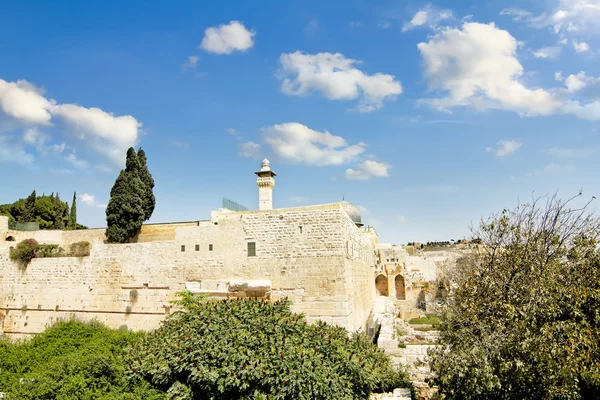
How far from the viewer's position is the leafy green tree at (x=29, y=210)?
33.2m

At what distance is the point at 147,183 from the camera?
2127 cm

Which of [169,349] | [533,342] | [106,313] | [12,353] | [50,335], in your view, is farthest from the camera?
[106,313]

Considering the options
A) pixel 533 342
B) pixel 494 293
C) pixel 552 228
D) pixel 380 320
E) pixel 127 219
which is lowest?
pixel 380 320

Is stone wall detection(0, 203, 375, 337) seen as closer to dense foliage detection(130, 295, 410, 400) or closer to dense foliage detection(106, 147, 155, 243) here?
dense foliage detection(130, 295, 410, 400)

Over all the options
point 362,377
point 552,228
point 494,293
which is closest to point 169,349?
point 362,377

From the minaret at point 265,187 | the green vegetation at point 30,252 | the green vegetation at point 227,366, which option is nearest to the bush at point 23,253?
the green vegetation at point 30,252

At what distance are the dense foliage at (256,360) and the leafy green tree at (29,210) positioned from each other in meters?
29.1

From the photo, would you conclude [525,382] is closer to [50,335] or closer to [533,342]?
[533,342]

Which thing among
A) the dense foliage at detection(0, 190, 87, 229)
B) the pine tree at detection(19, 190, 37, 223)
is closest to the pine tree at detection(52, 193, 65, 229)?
the dense foliage at detection(0, 190, 87, 229)

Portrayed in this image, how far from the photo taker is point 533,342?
7078 mm

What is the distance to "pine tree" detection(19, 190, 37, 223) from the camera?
33188 mm

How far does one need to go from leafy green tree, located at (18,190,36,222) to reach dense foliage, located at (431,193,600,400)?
34168 mm

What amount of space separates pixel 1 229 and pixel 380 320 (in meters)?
18.3

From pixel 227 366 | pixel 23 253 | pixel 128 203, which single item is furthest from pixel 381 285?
pixel 227 366
